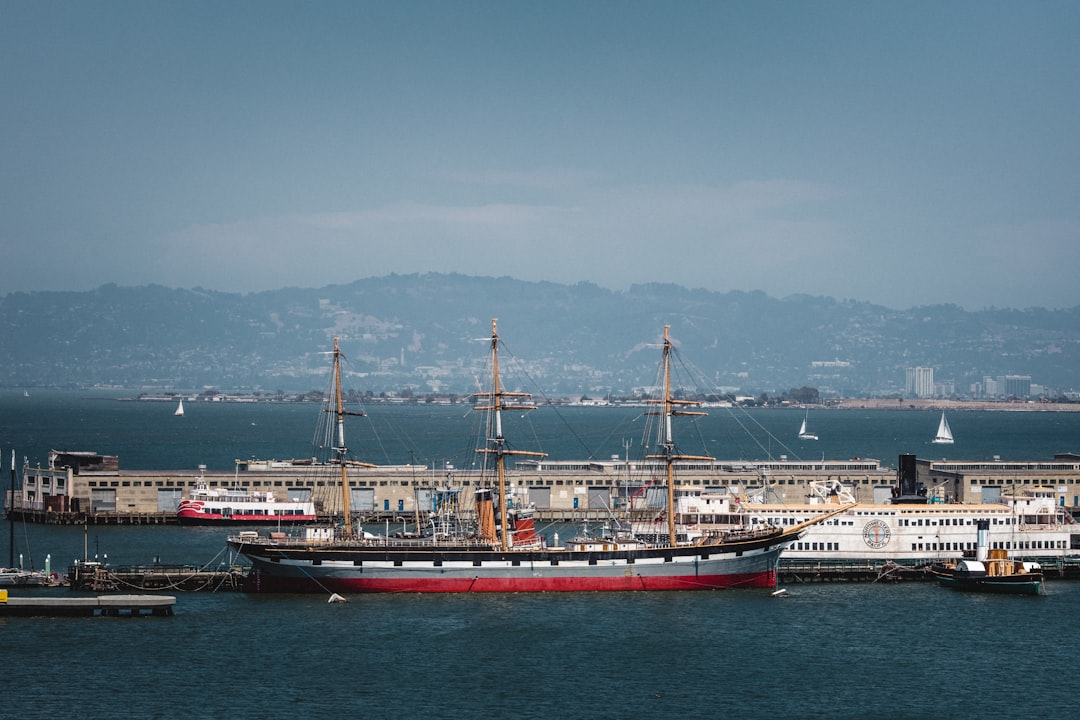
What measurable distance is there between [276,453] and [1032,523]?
3902 inches

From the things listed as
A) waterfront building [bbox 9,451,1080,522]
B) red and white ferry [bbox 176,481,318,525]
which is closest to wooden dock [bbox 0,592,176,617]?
red and white ferry [bbox 176,481,318,525]

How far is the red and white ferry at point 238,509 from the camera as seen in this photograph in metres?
83.4

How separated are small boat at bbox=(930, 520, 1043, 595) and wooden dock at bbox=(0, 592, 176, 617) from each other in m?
32.6

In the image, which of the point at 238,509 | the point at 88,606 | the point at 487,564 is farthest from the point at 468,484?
the point at 88,606

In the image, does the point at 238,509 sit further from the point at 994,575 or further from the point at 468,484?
the point at 994,575

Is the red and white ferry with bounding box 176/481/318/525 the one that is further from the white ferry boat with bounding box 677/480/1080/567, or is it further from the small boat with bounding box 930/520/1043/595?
the small boat with bounding box 930/520/1043/595

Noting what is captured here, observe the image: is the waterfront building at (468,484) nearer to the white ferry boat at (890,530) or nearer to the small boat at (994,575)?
the white ferry boat at (890,530)

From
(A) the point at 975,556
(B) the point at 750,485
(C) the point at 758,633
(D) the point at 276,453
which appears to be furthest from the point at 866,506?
(D) the point at 276,453

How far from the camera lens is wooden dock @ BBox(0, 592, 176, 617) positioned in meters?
51.0

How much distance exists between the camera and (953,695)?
41562 mm

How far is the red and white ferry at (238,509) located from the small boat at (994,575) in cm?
4043

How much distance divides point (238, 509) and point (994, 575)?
45.5m

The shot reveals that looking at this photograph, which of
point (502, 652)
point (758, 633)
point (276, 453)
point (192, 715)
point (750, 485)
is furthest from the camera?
point (276, 453)

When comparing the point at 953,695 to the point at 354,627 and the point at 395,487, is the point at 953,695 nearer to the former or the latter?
the point at 354,627
